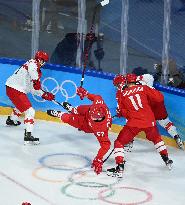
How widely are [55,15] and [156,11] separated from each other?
9.98 feet

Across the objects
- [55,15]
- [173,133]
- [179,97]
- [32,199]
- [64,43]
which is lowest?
[32,199]

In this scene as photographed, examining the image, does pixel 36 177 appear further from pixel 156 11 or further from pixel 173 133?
pixel 156 11

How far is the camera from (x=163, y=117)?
573cm

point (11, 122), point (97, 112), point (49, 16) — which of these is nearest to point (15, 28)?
point (49, 16)

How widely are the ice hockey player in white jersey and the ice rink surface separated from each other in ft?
0.54

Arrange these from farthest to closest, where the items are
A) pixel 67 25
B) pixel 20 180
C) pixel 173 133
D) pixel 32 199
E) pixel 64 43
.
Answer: pixel 67 25
pixel 64 43
pixel 173 133
pixel 20 180
pixel 32 199

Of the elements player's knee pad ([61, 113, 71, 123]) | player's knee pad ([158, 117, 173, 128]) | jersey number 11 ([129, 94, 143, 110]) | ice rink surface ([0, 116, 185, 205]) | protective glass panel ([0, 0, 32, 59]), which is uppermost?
protective glass panel ([0, 0, 32, 59])

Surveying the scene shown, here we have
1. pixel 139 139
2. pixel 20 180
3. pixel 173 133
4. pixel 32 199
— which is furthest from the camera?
pixel 139 139

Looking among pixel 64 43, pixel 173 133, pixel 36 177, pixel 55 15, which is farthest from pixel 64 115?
pixel 55 15

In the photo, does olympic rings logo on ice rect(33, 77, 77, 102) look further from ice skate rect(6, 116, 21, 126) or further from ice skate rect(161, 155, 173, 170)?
ice skate rect(161, 155, 173, 170)

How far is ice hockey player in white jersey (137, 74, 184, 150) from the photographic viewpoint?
18.6ft

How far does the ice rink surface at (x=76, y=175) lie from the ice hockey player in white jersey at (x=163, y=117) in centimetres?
16

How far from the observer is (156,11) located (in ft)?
46.4

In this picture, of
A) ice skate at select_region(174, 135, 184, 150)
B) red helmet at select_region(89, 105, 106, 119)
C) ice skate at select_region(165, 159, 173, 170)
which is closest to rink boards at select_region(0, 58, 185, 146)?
ice skate at select_region(174, 135, 184, 150)
